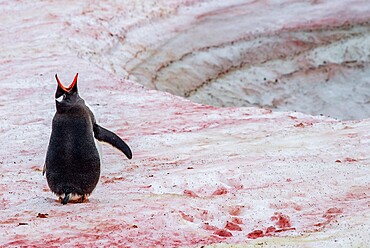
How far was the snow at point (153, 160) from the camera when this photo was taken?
18.5ft

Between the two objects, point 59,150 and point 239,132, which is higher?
point 59,150

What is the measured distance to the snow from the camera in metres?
5.62

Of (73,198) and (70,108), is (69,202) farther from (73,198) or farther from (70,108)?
(70,108)

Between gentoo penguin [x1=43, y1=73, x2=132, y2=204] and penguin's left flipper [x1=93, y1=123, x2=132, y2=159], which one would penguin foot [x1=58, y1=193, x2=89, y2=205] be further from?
penguin's left flipper [x1=93, y1=123, x2=132, y2=159]

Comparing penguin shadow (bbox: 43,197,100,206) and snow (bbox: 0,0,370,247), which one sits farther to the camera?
penguin shadow (bbox: 43,197,100,206)

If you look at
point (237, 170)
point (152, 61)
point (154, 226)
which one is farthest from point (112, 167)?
point (152, 61)

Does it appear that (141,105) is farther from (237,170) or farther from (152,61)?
(152,61)

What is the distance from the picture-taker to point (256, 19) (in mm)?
16531

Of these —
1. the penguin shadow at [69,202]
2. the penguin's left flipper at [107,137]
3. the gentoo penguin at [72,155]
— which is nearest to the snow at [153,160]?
the penguin shadow at [69,202]

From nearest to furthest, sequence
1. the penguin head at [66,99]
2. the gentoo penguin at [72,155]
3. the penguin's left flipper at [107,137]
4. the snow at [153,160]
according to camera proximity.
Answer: the snow at [153,160]
the penguin head at [66,99]
the gentoo penguin at [72,155]
the penguin's left flipper at [107,137]

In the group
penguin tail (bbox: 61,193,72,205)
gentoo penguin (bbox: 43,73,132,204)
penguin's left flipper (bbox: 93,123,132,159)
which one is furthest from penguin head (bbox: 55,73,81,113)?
penguin tail (bbox: 61,193,72,205)

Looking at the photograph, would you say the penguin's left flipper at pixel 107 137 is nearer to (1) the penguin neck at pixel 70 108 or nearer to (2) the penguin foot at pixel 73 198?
(1) the penguin neck at pixel 70 108

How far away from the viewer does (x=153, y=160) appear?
8.41 metres

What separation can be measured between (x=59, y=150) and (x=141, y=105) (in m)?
4.18
